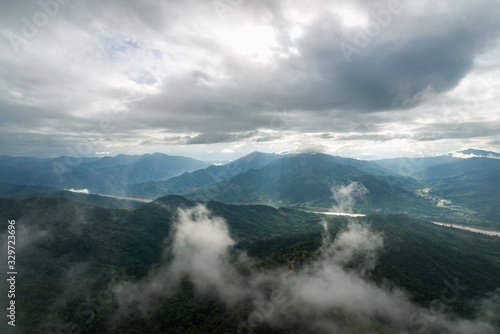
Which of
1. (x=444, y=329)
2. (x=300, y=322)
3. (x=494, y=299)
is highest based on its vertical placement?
(x=300, y=322)

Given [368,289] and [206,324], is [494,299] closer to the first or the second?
[368,289]

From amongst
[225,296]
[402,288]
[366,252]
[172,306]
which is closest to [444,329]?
[402,288]

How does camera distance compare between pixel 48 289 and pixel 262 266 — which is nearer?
pixel 48 289

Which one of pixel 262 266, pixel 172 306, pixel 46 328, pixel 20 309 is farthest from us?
pixel 262 266

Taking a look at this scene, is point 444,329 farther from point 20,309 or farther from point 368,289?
point 20,309

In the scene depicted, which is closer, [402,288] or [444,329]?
[444,329]

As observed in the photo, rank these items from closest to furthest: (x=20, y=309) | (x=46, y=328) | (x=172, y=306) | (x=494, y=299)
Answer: (x=46, y=328), (x=20, y=309), (x=172, y=306), (x=494, y=299)

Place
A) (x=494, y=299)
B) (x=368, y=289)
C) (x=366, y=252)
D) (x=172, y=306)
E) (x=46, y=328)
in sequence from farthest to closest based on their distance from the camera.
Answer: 1. (x=366, y=252)
2. (x=494, y=299)
3. (x=368, y=289)
4. (x=172, y=306)
5. (x=46, y=328)

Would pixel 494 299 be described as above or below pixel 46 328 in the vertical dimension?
below

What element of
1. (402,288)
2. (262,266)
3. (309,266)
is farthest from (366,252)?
(262,266)
